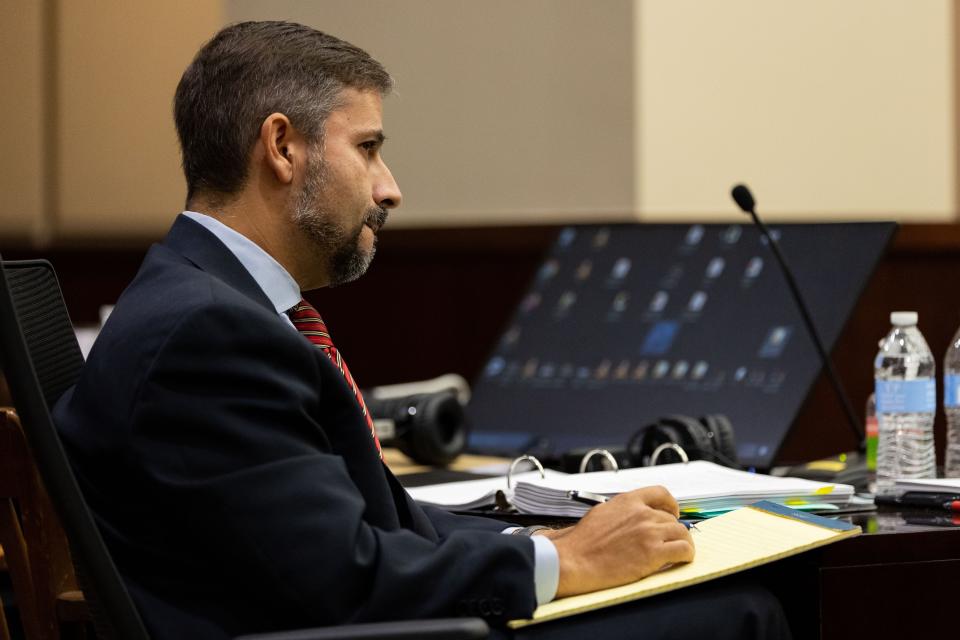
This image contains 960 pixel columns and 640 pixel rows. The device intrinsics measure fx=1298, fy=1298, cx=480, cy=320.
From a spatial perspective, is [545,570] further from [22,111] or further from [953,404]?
[22,111]

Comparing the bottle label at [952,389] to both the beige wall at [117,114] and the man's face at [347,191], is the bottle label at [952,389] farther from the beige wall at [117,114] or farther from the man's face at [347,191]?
the beige wall at [117,114]

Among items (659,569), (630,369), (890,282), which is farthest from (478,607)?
(890,282)

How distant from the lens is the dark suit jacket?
1088 millimetres

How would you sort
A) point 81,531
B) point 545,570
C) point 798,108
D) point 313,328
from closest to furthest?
point 81,531, point 545,570, point 313,328, point 798,108

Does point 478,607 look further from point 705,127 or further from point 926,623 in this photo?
point 705,127

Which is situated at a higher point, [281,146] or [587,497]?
[281,146]

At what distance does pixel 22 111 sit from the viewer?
3.80 m

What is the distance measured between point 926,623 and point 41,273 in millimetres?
1014

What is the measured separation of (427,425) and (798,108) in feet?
6.37

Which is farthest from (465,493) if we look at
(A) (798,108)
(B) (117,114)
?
(B) (117,114)

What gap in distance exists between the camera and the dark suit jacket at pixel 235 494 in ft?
3.57

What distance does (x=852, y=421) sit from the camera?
1.98 m

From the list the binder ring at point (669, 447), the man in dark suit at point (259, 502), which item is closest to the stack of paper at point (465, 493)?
the binder ring at point (669, 447)

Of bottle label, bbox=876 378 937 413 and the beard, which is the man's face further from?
bottle label, bbox=876 378 937 413
